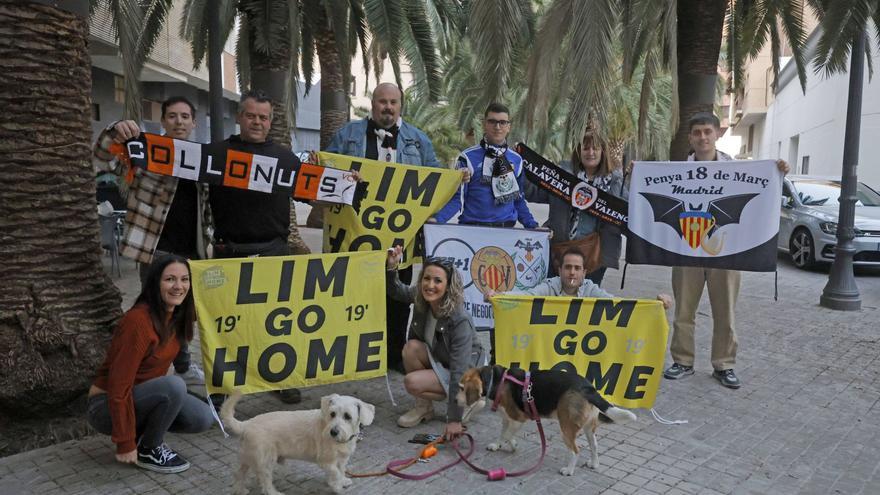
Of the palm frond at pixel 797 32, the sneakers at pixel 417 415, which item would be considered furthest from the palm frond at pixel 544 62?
the palm frond at pixel 797 32

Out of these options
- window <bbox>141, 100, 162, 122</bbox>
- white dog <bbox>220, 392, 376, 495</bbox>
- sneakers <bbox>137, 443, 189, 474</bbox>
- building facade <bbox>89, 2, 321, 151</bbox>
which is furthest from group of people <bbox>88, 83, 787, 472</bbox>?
window <bbox>141, 100, 162, 122</bbox>

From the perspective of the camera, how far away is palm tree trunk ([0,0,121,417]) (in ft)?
14.0

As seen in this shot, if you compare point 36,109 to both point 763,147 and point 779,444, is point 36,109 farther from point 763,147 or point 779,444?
point 763,147

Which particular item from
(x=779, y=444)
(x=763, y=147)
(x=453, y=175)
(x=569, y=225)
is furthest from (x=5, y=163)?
(x=763, y=147)

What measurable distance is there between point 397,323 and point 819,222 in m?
10.2

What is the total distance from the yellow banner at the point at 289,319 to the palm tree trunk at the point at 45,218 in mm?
907

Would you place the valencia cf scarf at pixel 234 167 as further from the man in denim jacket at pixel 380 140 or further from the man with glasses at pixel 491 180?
the man with glasses at pixel 491 180

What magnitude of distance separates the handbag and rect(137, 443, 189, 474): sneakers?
3326 millimetres

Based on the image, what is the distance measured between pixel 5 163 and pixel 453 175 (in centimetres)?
314

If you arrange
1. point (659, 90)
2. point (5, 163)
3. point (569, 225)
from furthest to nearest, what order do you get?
point (659, 90) → point (569, 225) → point (5, 163)

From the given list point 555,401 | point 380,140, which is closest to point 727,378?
point 555,401

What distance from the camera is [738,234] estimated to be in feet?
19.2

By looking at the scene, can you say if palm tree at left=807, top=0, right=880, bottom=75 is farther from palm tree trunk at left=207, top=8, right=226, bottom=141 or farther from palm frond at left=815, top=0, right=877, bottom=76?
palm tree trunk at left=207, top=8, right=226, bottom=141

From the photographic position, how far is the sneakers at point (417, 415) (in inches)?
187
